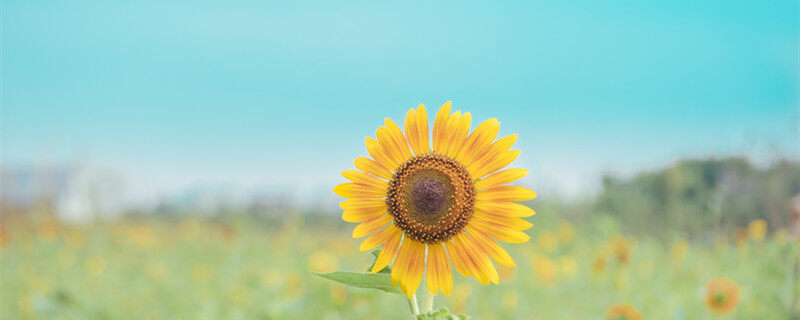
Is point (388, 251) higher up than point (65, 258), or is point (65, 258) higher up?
point (388, 251)

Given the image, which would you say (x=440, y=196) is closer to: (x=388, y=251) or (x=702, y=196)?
(x=388, y=251)

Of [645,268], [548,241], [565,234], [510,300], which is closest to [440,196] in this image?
[510,300]

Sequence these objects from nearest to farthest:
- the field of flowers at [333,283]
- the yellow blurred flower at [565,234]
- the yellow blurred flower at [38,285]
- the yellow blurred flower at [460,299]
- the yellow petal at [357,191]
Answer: the yellow petal at [357,191] → the field of flowers at [333,283] → the yellow blurred flower at [460,299] → the yellow blurred flower at [38,285] → the yellow blurred flower at [565,234]

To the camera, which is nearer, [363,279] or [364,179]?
[363,279]

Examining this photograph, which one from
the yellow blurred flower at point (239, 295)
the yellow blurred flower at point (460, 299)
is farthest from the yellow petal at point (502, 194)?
the yellow blurred flower at point (239, 295)

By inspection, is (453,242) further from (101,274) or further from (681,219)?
(681,219)

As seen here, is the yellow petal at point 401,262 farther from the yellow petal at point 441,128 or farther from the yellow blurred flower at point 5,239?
the yellow blurred flower at point 5,239
